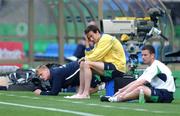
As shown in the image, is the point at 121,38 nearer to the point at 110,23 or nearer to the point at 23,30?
the point at 110,23

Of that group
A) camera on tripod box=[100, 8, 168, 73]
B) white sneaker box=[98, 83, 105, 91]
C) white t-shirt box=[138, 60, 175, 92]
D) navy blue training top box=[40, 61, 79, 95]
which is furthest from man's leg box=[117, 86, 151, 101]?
camera on tripod box=[100, 8, 168, 73]

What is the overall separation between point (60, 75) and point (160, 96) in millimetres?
2698

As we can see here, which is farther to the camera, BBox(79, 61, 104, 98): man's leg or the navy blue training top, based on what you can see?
the navy blue training top

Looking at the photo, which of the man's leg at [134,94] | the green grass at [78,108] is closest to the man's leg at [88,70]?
the green grass at [78,108]

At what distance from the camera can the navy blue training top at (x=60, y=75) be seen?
14391 millimetres

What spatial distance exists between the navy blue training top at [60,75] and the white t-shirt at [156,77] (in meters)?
2.44

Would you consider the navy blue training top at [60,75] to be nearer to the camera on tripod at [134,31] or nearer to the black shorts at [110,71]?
the black shorts at [110,71]

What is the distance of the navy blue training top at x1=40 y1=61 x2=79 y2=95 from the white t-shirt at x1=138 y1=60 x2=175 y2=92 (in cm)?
244

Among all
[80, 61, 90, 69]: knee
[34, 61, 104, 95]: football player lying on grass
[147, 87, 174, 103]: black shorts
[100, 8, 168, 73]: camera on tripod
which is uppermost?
[100, 8, 168, 73]: camera on tripod

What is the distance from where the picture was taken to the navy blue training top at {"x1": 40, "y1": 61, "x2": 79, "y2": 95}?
47.2ft

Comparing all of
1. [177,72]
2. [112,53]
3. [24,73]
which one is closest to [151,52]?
[112,53]

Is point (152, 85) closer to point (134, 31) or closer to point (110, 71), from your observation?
point (110, 71)

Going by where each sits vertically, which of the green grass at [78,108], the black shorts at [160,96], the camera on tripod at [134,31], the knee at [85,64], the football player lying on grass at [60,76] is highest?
the camera on tripod at [134,31]

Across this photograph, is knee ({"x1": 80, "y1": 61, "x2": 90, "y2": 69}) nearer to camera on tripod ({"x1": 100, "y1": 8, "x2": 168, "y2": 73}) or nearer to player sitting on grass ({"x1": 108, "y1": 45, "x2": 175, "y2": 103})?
player sitting on grass ({"x1": 108, "y1": 45, "x2": 175, "y2": 103})
